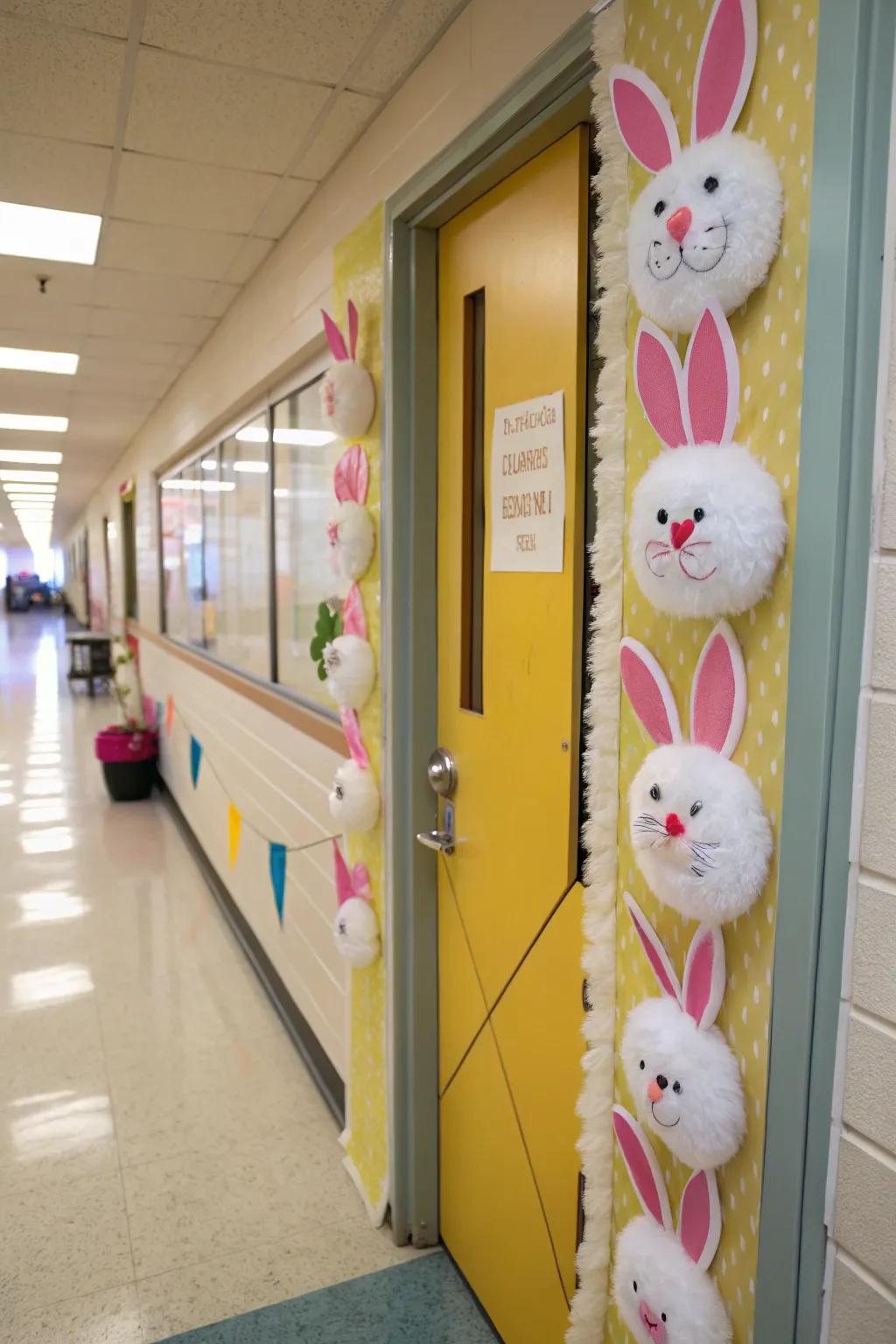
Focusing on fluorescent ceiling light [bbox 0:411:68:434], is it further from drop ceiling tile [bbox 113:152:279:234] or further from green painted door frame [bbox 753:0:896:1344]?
green painted door frame [bbox 753:0:896:1344]

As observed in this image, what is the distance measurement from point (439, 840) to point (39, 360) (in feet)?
13.0

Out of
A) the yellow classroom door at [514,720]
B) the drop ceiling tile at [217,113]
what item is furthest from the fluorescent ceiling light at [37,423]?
the yellow classroom door at [514,720]

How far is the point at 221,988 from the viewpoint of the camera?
359 cm

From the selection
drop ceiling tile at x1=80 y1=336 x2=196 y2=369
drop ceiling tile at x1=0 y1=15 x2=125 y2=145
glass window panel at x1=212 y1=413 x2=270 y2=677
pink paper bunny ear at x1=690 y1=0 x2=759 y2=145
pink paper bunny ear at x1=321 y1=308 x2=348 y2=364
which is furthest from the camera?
drop ceiling tile at x1=80 y1=336 x2=196 y2=369

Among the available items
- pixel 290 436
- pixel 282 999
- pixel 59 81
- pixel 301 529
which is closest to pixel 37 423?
pixel 290 436

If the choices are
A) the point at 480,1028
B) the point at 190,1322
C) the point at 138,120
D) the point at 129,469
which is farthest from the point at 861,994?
the point at 129,469

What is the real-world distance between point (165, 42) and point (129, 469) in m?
6.67

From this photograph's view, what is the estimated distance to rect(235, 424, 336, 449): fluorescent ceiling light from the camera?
3.00m

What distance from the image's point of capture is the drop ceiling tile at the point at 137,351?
441cm

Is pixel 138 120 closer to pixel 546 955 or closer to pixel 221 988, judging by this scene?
pixel 546 955

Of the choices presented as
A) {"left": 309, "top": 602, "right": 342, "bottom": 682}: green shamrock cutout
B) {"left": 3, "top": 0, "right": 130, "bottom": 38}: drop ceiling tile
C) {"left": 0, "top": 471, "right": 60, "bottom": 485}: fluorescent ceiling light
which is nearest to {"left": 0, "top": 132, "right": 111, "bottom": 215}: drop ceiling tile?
{"left": 3, "top": 0, "right": 130, "bottom": 38}: drop ceiling tile

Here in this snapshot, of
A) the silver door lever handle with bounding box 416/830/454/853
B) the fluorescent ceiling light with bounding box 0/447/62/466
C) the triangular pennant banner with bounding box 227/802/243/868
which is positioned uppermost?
the fluorescent ceiling light with bounding box 0/447/62/466

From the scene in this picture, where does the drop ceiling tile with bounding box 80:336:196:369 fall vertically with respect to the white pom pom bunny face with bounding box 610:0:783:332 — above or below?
above

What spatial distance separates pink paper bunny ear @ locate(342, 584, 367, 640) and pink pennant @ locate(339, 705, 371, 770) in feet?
0.63
